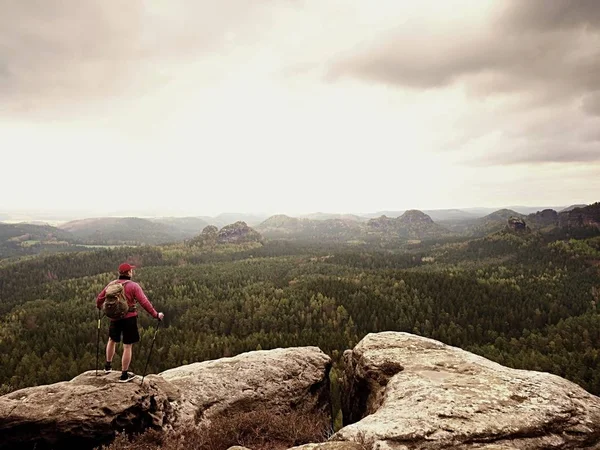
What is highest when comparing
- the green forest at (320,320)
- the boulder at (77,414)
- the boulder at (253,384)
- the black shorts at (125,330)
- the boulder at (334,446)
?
the black shorts at (125,330)

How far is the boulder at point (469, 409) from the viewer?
1254 centimetres

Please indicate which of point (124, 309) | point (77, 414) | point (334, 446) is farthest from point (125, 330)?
point (334, 446)

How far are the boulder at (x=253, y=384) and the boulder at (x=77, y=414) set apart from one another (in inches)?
95.4

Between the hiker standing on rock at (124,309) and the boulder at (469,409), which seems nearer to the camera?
the boulder at (469,409)

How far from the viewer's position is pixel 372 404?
20984 millimetres

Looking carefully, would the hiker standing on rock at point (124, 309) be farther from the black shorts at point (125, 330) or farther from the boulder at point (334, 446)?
the boulder at point (334, 446)

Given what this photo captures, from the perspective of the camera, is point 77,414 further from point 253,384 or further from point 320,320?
point 320,320

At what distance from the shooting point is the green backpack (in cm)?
1645

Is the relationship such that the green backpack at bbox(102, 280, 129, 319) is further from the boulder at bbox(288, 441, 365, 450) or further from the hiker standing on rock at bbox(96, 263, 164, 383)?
the boulder at bbox(288, 441, 365, 450)

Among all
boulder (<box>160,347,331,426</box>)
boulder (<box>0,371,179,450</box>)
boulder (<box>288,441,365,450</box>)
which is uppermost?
boulder (<box>288,441,365,450</box>)

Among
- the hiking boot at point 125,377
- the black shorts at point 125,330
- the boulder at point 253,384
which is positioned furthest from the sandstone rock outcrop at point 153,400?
the black shorts at point 125,330

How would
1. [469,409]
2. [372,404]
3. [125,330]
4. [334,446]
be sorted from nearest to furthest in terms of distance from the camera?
[334,446], [469,409], [125,330], [372,404]

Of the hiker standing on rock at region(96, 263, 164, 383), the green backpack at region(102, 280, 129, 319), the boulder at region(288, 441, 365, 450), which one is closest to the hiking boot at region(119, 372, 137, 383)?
the hiker standing on rock at region(96, 263, 164, 383)

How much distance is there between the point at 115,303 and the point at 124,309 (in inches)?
22.4
